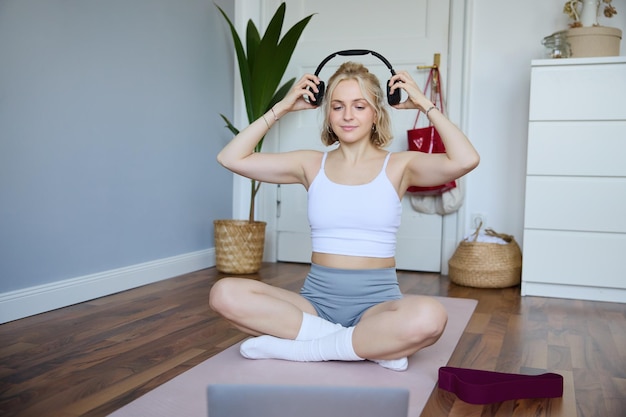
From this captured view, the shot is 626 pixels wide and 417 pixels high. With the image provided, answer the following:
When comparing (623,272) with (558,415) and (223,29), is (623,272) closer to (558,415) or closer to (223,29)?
(558,415)

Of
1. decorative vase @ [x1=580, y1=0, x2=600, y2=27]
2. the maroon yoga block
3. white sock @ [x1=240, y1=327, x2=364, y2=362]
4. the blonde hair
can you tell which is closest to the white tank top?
the blonde hair

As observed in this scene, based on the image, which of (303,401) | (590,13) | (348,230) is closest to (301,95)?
(348,230)

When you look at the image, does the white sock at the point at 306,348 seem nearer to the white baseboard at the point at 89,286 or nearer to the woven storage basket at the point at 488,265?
the white baseboard at the point at 89,286

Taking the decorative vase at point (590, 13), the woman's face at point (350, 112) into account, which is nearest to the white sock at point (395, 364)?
the woman's face at point (350, 112)

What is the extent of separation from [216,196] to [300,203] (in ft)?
1.86

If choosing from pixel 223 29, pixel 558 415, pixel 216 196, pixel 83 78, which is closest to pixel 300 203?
pixel 216 196

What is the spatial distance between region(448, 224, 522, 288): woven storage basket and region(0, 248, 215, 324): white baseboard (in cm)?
148

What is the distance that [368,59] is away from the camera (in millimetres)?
3912

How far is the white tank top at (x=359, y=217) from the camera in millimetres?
1826

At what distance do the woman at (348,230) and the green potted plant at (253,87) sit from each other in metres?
1.56

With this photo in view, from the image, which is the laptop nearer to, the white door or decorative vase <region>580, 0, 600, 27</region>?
decorative vase <region>580, 0, 600, 27</region>

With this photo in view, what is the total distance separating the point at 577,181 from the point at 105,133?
2191 millimetres

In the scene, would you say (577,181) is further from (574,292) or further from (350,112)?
(350,112)

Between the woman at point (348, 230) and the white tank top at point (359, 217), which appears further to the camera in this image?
the white tank top at point (359, 217)
